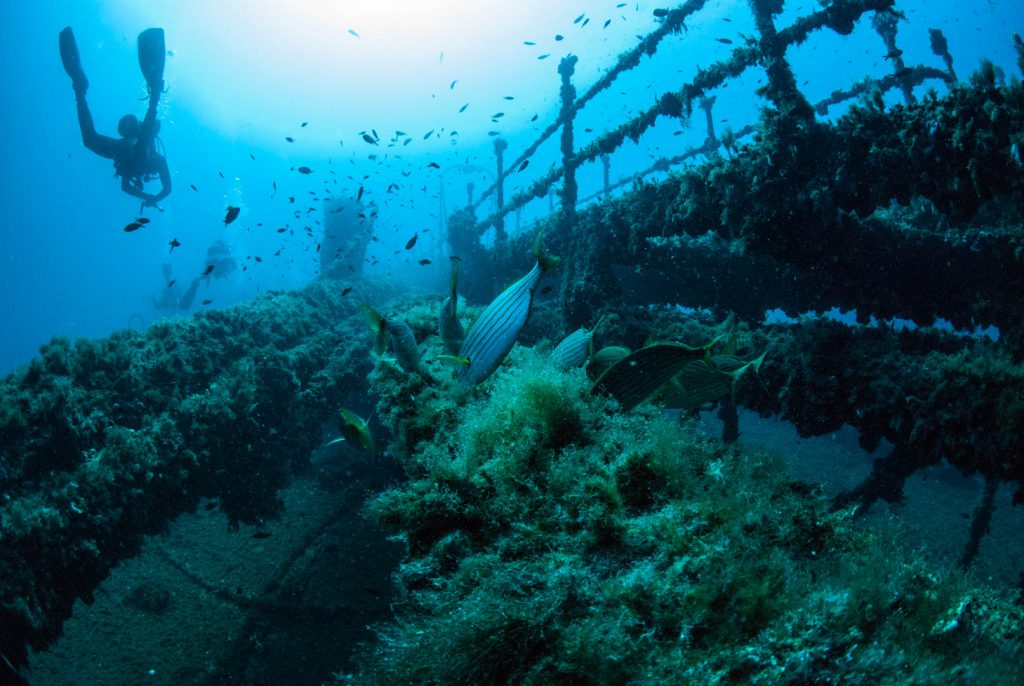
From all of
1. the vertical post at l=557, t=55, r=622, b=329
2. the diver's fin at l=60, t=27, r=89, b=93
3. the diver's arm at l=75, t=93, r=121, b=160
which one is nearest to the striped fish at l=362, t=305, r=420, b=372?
the vertical post at l=557, t=55, r=622, b=329

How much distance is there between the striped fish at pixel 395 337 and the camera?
9.85 ft

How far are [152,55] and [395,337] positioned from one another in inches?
736

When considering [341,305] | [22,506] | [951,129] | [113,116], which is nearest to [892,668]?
[951,129]

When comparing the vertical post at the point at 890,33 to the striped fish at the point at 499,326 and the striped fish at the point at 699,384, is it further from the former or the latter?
the striped fish at the point at 499,326

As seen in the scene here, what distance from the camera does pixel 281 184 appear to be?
185 metres

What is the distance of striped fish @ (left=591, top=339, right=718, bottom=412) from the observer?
210 centimetres

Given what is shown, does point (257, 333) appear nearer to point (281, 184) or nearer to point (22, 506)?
point (22, 506)

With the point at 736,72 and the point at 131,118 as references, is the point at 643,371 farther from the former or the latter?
the point at 131,118

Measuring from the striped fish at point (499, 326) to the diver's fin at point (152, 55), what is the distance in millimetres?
19020

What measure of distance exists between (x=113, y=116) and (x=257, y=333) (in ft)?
671

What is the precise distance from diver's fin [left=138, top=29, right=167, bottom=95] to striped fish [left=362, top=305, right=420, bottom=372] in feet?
59.0

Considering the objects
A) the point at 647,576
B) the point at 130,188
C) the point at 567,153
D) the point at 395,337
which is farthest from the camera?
the point at 130,188

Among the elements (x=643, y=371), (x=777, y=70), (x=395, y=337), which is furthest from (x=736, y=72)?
(x=395, y=337)

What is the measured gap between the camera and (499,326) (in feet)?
7.31
